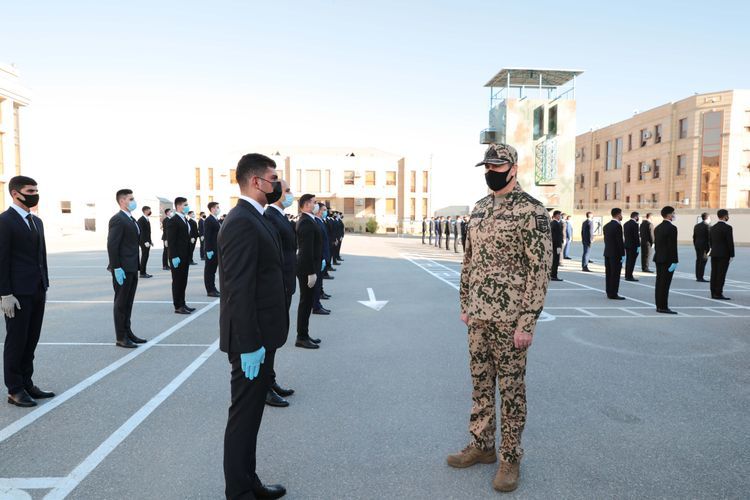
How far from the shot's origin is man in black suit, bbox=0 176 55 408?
193 inches

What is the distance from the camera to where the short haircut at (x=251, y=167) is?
11.1 ft

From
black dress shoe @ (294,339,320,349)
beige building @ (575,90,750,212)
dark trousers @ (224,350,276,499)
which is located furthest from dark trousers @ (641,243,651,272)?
beige building @ (575,90,750,212)

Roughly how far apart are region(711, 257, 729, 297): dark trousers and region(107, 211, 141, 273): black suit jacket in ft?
40.9

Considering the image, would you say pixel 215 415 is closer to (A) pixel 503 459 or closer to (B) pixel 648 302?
(A) pixel 503 459

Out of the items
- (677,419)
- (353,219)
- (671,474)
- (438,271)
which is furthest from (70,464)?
(353,219)

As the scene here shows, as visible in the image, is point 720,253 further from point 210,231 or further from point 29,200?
point 29,200

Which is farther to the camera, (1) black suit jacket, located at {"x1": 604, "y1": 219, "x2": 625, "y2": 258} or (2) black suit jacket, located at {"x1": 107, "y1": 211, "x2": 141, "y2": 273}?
(1) black suit jacket, located at {"x1": 604, "y1": 219, "x2": 625, "y2": 258}

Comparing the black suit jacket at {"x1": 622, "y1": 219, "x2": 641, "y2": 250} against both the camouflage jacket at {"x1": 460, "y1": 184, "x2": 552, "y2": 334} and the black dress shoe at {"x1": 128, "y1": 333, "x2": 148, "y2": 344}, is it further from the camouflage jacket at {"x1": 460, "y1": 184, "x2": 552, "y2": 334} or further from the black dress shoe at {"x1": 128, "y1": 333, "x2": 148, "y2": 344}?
the black dress shoe at {"x1": 128, "y1": 333, "x2": 148, "y2": 344}

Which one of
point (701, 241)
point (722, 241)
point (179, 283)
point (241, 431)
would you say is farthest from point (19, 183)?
point (701, 241)

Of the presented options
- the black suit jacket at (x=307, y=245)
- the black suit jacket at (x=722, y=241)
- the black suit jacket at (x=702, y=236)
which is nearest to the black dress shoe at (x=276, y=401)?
the black suit jacket at (x=307, y=245)

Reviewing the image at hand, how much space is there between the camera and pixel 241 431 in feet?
10.4

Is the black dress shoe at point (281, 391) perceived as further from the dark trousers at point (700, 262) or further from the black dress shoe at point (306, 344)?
the dark trousers at point (700, 262)

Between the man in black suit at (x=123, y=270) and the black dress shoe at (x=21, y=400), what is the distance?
219 centimetres

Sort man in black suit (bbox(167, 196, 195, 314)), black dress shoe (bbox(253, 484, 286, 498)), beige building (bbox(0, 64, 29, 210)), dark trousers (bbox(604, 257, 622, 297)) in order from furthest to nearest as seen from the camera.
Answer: beige building (bbox(0, 64, 29, 210)), dark trousers (bbox(604, 257, 622, 297)), man in black suit (bbox(167, 196, 195, 314)), black dress shoe (bbox(253, 484, 286, 498))
